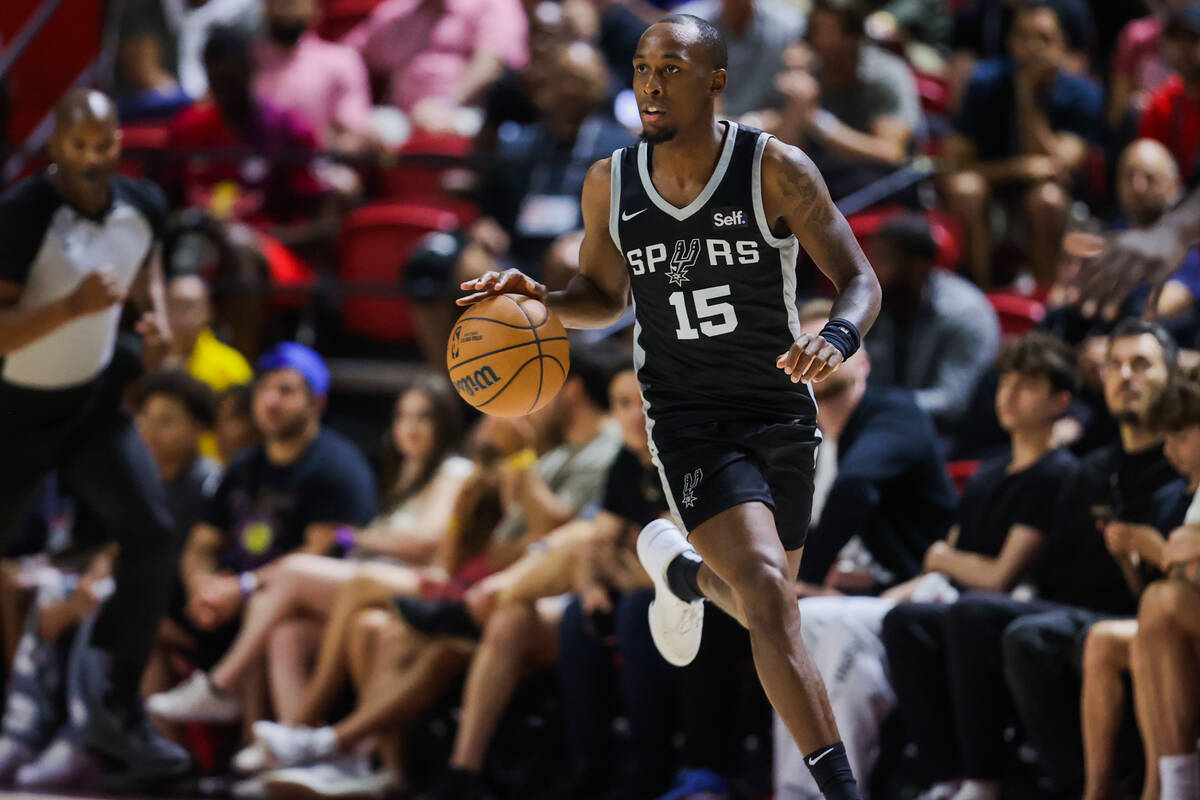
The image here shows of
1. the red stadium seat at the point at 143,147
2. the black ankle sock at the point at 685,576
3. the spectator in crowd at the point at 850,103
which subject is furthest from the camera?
the red stadium seat at the point at 143,147

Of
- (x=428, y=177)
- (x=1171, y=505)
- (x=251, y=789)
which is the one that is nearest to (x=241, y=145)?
(x=428, y=177)

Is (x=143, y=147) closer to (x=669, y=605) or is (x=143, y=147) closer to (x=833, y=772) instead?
(x=669, y=605)

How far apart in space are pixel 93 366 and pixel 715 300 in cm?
260

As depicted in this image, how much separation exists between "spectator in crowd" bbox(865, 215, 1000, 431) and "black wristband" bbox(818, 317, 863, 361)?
2754mm

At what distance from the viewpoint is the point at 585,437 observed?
251 inches

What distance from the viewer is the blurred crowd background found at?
5.00 metres

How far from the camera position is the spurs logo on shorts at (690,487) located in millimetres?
3994

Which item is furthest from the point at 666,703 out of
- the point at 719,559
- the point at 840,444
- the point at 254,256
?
the point at 254,256

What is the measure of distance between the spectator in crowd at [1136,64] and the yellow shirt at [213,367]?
4592 millimetres

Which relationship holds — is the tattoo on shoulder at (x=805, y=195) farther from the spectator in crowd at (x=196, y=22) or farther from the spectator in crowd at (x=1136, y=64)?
the spectator in crowd at (x=196, y=22)

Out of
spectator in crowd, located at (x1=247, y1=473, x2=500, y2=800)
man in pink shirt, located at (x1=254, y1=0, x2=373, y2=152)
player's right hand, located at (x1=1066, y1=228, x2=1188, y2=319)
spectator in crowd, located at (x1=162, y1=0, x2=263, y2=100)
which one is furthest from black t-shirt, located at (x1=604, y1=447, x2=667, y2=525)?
spectator in crowd, located at (x1=162, y1=0, x2=263, y2=100)

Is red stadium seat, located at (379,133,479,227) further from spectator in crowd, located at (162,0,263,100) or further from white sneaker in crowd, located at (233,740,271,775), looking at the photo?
white sneaker in crowd, located at (233,740,271,775)

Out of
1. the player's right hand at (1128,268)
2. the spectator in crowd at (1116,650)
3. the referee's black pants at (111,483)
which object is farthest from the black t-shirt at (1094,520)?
the referee's black pants at (111,483)

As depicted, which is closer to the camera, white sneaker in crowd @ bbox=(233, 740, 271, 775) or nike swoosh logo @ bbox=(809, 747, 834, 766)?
nike swoosh logo @ bbox=(809, 747, 834, 766)
